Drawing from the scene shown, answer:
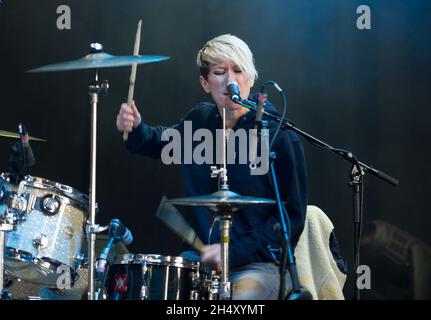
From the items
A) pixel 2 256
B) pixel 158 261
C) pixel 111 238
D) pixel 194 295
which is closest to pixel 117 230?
pixel 111 238

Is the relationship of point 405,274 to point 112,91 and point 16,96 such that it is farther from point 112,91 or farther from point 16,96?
point 16,96

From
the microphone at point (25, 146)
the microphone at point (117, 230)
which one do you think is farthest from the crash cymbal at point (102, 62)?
the microphone at point (117, 230)

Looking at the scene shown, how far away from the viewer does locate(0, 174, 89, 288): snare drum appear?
3312 mm

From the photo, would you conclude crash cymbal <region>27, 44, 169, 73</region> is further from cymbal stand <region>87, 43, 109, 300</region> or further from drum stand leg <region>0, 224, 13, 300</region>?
drum stand leg <region>0, 224, 13, 300</region>

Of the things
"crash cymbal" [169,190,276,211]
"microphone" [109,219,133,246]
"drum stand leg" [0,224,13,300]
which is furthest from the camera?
"drum stand leg" [0,224,13,300]

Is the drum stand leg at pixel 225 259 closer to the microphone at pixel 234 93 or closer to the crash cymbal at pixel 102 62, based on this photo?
the microphone at pixel 234 93

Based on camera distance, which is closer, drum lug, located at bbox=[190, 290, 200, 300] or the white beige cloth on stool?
drum lug, located at bbox=[190, 290, 200, 300]

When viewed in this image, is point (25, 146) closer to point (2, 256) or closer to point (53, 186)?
point (53, 186)

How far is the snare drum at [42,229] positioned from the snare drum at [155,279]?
59 centimetres

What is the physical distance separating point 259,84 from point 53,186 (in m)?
1.21

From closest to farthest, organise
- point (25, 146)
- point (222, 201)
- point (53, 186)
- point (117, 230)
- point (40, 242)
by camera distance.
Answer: point (222, 201) < point (117, 230) < point (25, 146) < point (40, 242) < point (53, 186)

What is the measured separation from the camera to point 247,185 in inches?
131

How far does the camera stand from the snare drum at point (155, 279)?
111 inches

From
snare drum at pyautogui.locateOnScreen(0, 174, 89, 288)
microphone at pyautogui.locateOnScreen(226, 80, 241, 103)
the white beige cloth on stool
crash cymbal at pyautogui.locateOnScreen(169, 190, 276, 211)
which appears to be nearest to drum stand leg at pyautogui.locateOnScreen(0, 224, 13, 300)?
snare drum at pyautogui.locateOnScreen(0, 174, 89, 288)
